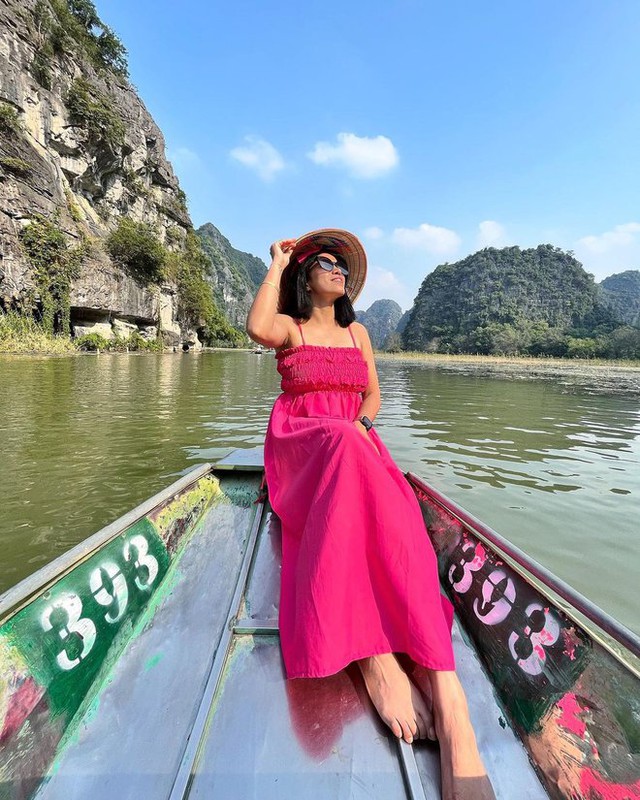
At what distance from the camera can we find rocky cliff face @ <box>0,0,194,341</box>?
58.3 feet

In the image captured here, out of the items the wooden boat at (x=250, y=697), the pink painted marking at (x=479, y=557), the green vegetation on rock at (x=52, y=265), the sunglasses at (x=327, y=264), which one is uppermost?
the green vegetation on rock at (x=52, y=265)

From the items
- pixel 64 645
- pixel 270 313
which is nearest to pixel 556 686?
pixel 64 645

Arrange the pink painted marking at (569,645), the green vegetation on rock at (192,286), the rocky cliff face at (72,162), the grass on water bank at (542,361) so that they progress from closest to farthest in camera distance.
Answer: the pink painted marking at (569,645)
the rocky cliff face at (72,162)
the green vegetation on rock at (192,286)
the grass on water bank at (542,361)

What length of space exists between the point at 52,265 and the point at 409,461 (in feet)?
69.9

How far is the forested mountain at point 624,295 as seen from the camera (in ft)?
268

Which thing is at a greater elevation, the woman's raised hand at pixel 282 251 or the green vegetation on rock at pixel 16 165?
the green vegetation on rock at pixel 16 165

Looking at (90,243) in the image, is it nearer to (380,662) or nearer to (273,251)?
(273,251)

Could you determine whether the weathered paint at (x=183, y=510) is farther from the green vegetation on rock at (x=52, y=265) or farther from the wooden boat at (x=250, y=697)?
the green vegetation on rock at (x=52, y=265)

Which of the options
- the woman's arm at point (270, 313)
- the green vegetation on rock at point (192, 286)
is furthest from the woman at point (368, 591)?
the green vegetation on rock at point (192, 286)

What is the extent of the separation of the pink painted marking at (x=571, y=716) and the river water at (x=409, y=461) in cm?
124

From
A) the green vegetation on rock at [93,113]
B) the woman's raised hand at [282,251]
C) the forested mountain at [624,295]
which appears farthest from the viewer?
the forested mountain at [624,295]

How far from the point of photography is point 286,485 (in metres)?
1.49

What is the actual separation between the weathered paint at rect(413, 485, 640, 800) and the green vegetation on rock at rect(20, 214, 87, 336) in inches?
899

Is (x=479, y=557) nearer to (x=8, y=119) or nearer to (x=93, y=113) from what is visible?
(x=8, y=119)
